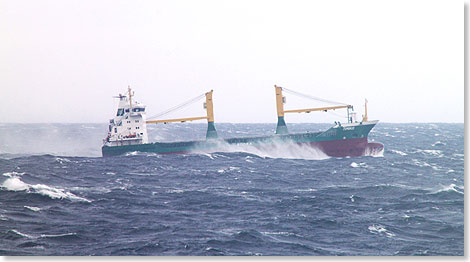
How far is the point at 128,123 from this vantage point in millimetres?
42562

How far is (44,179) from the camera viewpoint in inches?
860

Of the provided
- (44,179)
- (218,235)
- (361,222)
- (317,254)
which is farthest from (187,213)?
(44,179)

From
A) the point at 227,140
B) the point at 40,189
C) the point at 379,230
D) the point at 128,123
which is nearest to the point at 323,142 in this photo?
the point at 227,140

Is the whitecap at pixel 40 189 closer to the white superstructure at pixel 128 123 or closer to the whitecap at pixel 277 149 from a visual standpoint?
the white superstructure at pixel 128 123

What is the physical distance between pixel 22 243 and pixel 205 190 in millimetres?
9284

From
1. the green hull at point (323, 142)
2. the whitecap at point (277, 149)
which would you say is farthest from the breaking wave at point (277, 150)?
the green hull at point (323, 142)

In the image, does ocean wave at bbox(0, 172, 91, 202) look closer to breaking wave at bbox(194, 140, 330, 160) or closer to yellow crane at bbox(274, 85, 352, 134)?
breaking wave at bbox(194, 140, 330, 160)

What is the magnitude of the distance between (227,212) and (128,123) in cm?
2732

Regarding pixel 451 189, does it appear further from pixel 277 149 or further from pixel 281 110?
pixel 281 110

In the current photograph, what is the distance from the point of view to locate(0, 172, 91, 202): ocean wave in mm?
18684

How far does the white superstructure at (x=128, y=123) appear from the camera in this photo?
42.2m

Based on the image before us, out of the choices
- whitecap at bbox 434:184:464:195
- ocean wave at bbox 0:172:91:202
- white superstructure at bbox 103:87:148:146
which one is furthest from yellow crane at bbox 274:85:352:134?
ocean wave at bbox 0:172:91:202

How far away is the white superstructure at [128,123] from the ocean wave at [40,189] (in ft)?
69.5

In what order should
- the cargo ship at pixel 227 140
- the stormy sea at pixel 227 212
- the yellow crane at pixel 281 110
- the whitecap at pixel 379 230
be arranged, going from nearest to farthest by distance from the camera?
the stormy sea at pixel 227 212 < the whitecap at pixel 379 230 < the cargo ship at pixel 227 140 < the yellow crane at pixel 281 110
